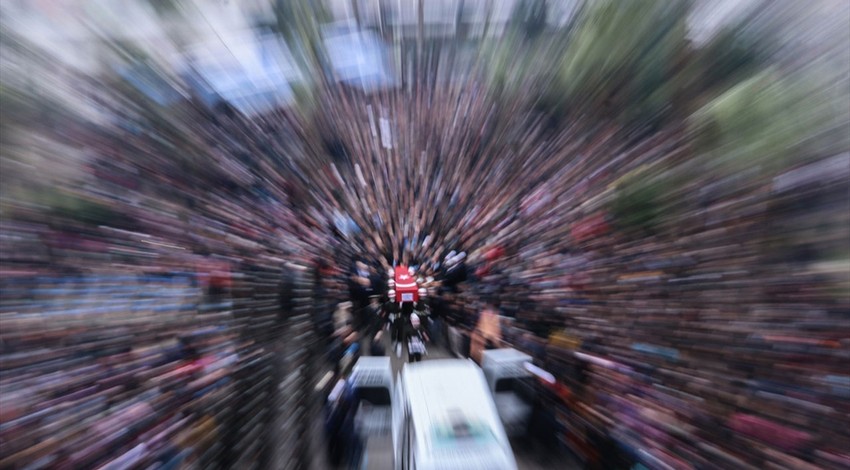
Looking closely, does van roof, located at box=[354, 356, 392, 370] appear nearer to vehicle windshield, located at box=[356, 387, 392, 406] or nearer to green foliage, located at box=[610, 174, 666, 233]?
vehicle windshield, located at box=[356, 387, 392, 406]

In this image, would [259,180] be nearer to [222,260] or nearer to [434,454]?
[222,260]

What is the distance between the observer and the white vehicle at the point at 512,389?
2.79m

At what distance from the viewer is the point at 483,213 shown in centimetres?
408

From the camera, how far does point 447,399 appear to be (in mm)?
2029

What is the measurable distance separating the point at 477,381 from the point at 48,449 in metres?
1.73

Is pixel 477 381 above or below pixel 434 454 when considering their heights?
above

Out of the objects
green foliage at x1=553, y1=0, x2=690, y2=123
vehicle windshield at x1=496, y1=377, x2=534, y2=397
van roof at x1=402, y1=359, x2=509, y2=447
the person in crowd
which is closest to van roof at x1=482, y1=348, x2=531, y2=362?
vehicle windshield at x1=496, y1=377, x2=534, y2=397

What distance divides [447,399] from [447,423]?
0.55 ft

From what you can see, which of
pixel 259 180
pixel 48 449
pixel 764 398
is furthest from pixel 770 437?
pixel 259 180

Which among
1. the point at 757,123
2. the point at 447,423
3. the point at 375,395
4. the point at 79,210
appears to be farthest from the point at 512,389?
the point at 79,210

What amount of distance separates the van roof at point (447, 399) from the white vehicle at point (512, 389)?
77 cm

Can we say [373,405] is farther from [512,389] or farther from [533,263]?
[533,263]

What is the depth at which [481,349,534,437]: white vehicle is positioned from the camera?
2.79m

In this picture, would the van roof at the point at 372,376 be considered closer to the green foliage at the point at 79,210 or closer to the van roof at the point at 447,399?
the van roof at the point at 447,399
